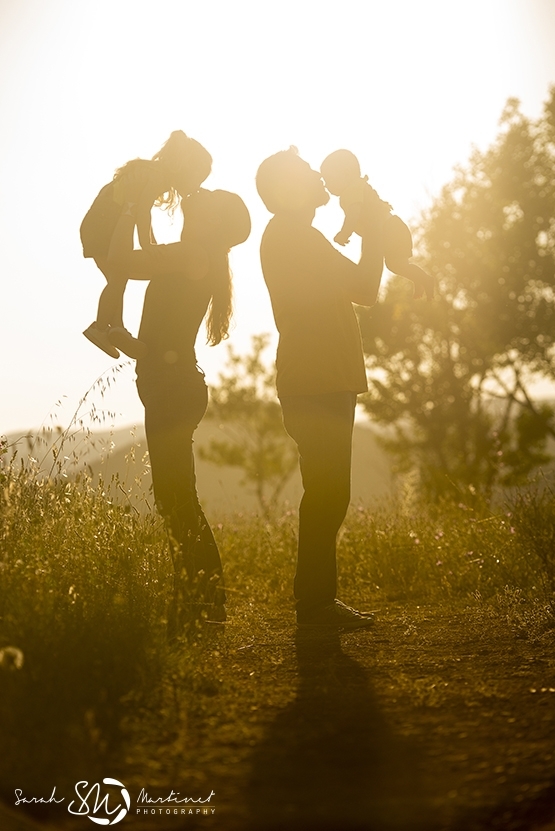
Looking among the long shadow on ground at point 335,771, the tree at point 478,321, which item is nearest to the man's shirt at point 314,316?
the long shadow on ground at point 335,771

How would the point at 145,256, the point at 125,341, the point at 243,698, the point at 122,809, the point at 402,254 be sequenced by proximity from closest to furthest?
the point at 122,809
the point at 243,698
the point at 125,341
the point at 145,256
the point at 402,254

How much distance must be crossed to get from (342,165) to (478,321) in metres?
27.0

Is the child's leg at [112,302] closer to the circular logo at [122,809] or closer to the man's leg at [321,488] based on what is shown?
the man's leg at [321,488]

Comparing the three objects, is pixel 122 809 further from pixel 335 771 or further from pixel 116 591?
pixel 116 591

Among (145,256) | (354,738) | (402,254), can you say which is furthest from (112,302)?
(354,738)

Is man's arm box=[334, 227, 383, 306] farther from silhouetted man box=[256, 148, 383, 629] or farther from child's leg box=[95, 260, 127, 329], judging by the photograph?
child's leg box=[95, 260, 127, 329]

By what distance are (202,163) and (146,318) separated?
83 centimetres

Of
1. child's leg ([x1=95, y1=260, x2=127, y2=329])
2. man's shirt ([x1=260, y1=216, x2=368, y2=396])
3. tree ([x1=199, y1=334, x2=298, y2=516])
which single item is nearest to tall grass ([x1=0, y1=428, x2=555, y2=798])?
child's leg ([x1=95, y1=260, x2=127, y2=329])

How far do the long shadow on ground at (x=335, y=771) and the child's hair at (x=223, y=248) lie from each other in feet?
6.97

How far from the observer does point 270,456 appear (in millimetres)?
47781

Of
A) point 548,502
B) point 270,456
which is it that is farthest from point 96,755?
point 270,456

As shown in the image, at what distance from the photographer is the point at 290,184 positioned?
3.91 m

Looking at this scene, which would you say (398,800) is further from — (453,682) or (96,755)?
(453,682)

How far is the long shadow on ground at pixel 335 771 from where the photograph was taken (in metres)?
1.67
